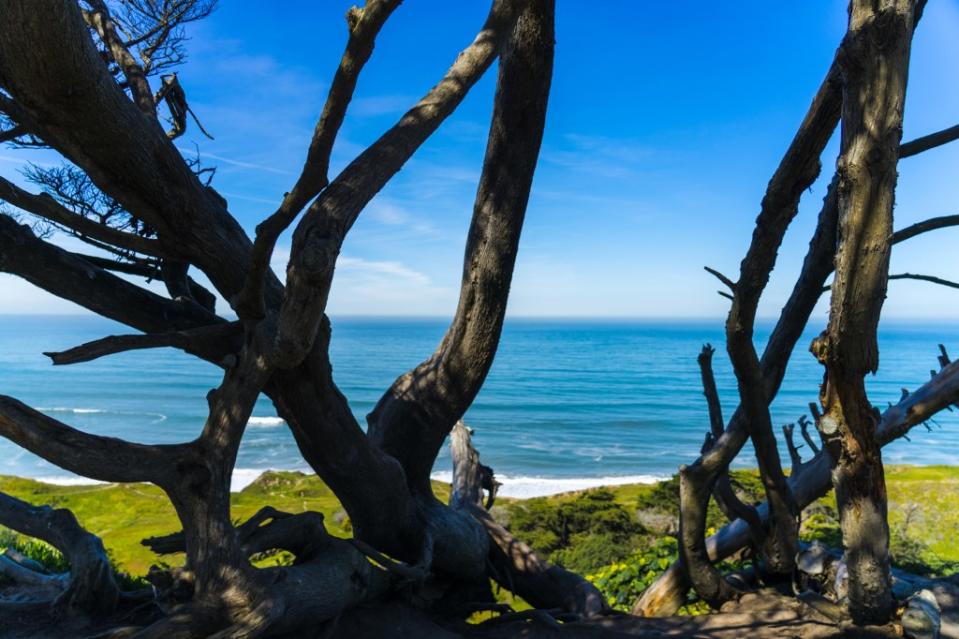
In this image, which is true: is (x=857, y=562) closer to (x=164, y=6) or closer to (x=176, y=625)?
(x=176, y=625)

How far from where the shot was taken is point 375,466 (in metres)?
4.00

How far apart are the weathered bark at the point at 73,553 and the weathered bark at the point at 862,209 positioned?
363 centimetres

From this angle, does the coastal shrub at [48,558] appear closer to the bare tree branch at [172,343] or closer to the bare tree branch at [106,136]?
the bare tree branch at [172,343]

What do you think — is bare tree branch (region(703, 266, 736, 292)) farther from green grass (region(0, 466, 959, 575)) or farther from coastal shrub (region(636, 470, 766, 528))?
coastal shrub (region(636, 470, 766, 528))

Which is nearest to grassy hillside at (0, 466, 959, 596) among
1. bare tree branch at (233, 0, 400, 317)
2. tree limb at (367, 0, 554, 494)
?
tree limb at (367, 0, 554, 494)

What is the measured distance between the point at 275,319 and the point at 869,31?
8.75 ft

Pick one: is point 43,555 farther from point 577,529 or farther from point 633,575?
point 577,529

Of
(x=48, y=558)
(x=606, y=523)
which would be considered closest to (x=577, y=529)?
(x=606, y=523)

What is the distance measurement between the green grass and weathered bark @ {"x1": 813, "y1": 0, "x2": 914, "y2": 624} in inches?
186

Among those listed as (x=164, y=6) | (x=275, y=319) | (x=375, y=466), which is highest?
(x=164, y=6)

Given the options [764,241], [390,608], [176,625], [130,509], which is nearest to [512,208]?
[764,241]

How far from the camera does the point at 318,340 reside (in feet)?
11.3

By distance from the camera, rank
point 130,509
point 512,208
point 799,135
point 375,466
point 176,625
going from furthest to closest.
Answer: point 130,509, point 512,208, point 375,466, point 799,135, point 176,625

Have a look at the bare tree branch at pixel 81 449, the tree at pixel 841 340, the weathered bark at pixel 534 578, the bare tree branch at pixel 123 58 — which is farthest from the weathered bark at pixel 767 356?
the bare tree branch at pixel 123 58
